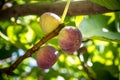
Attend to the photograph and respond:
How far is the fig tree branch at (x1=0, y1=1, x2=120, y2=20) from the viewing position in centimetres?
114

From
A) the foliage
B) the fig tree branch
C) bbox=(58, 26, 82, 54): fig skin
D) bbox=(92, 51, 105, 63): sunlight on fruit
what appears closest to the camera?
bbox=(58, 26, 82, 54): fig skin

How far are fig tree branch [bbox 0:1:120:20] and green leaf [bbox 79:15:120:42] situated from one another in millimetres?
56

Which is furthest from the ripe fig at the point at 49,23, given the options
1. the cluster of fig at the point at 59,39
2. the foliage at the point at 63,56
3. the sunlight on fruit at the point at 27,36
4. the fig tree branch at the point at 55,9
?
the sunlight on fruit at the point at 27,36

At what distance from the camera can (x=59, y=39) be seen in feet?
2.88

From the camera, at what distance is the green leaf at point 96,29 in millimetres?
972

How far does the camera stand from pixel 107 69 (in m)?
1.63

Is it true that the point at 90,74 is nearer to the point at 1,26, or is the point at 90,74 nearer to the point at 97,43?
the point at 97,43

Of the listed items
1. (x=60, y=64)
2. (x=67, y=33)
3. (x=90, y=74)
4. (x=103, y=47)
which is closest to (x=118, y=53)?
(x=103, y=47)

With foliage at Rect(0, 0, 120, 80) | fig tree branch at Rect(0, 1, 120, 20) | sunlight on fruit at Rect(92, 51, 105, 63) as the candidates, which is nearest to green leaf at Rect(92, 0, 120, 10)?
fig tree branch at Rect(0, 1, 120, 20)

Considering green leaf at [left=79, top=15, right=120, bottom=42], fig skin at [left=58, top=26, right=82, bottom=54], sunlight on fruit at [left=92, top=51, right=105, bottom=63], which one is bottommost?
sunlight on fruit at [left=92, top=51, right=105, bottom=63]

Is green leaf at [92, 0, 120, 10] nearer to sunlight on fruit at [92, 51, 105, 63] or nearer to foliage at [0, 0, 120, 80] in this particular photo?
foliage at [0, 0, 120, 80]

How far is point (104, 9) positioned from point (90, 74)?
1.69 ft

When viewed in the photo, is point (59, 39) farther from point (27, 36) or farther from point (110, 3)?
point (27, 36)

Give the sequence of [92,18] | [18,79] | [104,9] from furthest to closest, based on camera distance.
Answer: [18,79]
[92,18]
[104,9]
